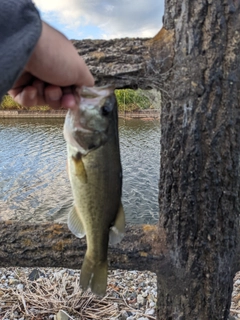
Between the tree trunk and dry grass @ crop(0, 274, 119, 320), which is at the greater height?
the tree trunk

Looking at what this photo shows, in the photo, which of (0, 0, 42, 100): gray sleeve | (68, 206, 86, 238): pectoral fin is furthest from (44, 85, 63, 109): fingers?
(68, 206, 86, 238): pectoral fin

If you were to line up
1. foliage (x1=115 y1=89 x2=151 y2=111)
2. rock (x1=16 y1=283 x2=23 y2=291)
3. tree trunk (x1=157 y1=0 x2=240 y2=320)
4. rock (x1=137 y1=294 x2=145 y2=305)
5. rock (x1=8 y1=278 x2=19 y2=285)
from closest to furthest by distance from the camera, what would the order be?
tree trunk (x1=157 y1=0 x2=240 y2=320), rock (x1=137 y1=294 x2=145 y2=305), rock (x1=16 y1=283 x2=23 y2=291), rock (x1=8 y1=278 x2=19 y2=285), foliage (x1=115 y1=89 x2=151 y2=111)

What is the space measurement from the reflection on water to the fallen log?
13.0 ft

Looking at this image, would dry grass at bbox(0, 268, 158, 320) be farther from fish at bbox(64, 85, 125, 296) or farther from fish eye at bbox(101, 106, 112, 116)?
fish eye at bbox(101, 106, 112, 116)

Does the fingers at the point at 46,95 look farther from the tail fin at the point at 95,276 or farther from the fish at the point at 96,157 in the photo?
the tail fin at the point at 95,276

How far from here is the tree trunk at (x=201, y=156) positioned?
6.99 ft

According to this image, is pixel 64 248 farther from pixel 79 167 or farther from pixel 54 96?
pixel 54 96

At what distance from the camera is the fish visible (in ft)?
5.18

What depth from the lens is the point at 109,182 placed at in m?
1.64

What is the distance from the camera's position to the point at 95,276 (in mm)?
1834

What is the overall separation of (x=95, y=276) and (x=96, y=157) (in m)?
0.62

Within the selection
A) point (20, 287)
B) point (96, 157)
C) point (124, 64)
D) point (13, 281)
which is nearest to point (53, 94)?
point (96, 157)

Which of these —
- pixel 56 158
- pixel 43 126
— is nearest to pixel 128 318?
pixel 56 158

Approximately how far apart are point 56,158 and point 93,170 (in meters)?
8.67
